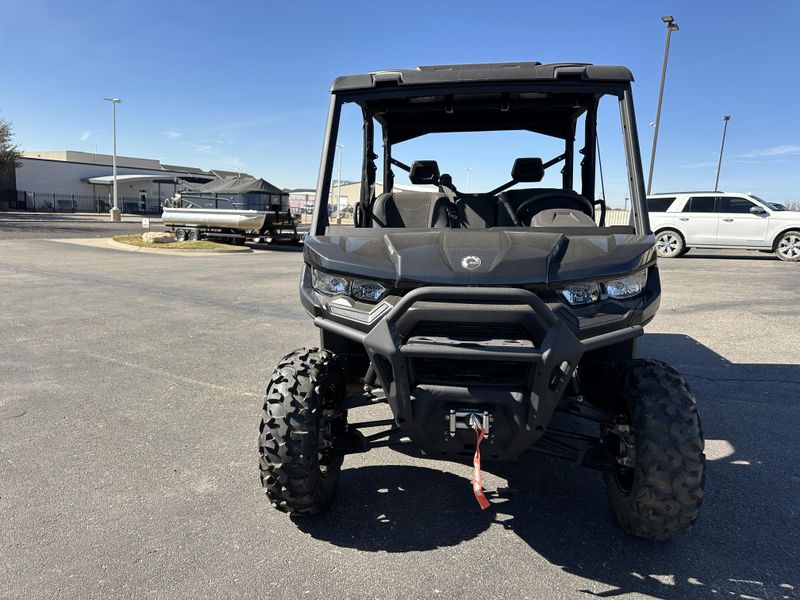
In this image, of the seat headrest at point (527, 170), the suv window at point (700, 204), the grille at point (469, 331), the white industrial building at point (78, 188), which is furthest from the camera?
the white industrial building at point (78, 188)

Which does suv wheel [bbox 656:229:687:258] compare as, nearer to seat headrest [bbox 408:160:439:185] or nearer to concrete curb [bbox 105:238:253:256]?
concrete curb [bbox 105:238:253:256]

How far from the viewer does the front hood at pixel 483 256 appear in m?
2.43

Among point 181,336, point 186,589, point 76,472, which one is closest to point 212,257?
point 181,336

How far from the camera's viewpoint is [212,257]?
699 inches

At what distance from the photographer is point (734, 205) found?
642 inches

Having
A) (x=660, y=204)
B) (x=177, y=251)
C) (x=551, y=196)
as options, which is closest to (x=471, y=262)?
(x=551, y=196)

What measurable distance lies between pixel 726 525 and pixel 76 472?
3.79 metres

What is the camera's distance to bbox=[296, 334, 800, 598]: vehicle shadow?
2.50m

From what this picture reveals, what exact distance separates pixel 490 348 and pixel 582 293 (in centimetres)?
56

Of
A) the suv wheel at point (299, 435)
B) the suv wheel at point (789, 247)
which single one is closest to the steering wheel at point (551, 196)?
the suv wheel at point (299, 435)

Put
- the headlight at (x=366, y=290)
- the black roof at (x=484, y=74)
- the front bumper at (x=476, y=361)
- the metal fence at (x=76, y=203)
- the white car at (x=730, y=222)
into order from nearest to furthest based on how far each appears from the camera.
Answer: the front bumper at (x=476, y=361) < the headlight at (x=366, y=290) < the black roof at (x=484, y=74) < the white car at (x=730, y=222) < the metal fence at (x=76, y=203)

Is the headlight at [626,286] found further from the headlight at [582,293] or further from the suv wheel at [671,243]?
the suv wheel at [671,243]

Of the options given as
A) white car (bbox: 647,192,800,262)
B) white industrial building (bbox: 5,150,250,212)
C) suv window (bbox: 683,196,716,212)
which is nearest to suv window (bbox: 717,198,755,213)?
white car (bbox: 647,192,800,262)

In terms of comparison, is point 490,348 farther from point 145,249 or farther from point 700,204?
point 145,249
